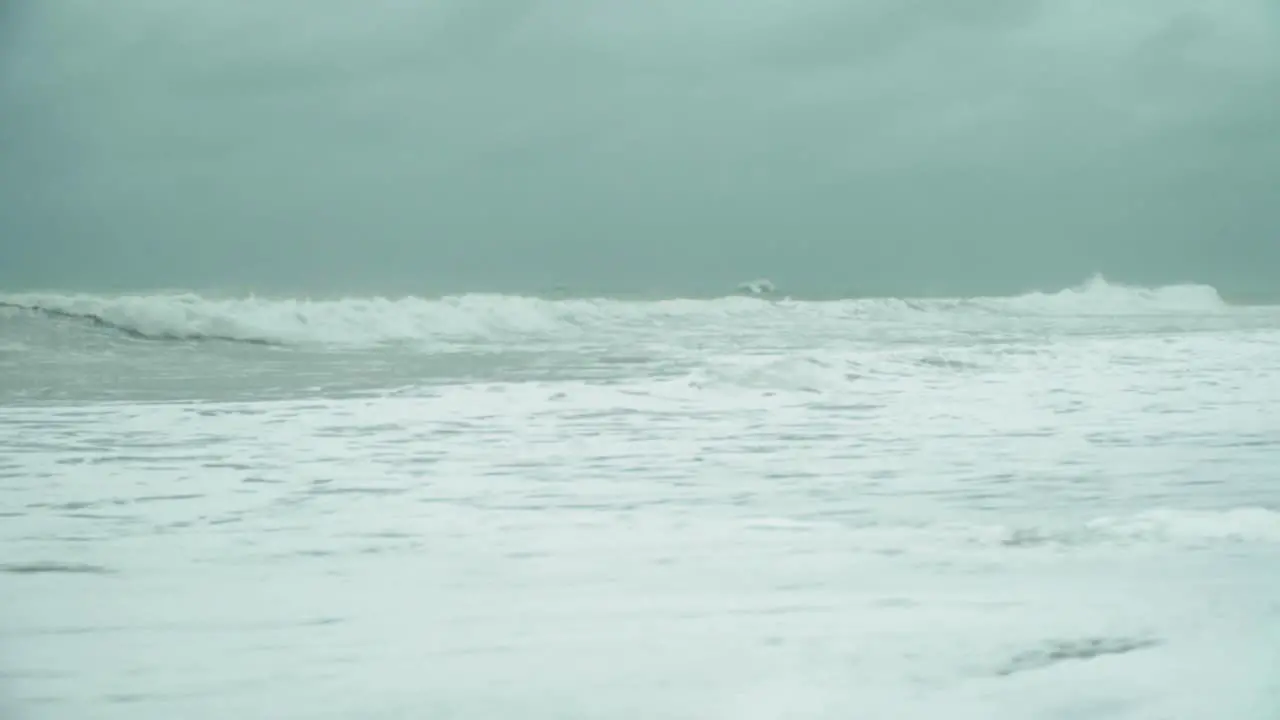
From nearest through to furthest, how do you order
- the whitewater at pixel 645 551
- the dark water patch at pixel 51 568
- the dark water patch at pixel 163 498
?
the whitewater at pixel 645 551 < the dark water patch at pixel 51 568 < the dark water patch at pixel 163 498

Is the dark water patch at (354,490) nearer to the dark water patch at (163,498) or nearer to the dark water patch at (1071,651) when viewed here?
the dark water patch at (163,498)

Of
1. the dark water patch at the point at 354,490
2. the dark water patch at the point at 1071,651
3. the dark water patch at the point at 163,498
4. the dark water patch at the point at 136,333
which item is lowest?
the dark water patch at the point at 1071,651

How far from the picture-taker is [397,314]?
1875 centimetres

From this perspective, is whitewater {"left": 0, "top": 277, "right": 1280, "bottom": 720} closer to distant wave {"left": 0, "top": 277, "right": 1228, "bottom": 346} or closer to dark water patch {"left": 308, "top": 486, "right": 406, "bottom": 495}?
dark water patch {"left": 308, "top": 486, "right": 406, "bottom": 495}

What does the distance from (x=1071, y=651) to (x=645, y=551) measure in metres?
1.46

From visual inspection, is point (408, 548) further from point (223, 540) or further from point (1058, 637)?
point (1058, 637)

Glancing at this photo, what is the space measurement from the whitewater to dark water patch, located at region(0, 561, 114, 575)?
15 mm

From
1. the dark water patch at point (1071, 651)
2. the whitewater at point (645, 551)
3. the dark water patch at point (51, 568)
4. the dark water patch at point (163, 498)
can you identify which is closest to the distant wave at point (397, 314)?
the whitewater at point (645, 551)

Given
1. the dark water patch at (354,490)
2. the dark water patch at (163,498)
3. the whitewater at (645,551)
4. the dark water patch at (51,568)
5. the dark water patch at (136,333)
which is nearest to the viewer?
the whitewater at (645,551)

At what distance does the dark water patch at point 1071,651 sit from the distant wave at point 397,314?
47.8 feet

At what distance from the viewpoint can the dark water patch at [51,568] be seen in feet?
11.3

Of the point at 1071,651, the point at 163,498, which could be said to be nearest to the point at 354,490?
the point at 163,498

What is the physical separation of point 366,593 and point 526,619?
0.54m

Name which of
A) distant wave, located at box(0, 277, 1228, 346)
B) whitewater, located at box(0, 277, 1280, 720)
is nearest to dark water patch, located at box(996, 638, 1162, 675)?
whitewater, located at box(0, 277, 1280, 720)
